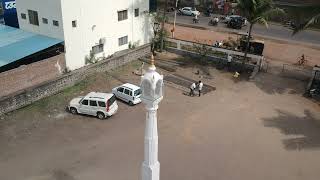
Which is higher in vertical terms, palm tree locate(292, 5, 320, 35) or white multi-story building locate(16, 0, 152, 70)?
palm tree locate(292, 5, 320, 35)

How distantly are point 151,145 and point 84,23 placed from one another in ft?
64.3

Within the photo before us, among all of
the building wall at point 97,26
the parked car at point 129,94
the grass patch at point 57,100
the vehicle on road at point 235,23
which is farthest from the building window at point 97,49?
the vehicle on road at point 235,23

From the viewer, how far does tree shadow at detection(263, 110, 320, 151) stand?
2159cm

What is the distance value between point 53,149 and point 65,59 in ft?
30.0

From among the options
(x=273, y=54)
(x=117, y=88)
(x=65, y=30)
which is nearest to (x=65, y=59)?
(x=65, y=30)

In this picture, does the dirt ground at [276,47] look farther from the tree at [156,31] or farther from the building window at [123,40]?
the building window at [123,40]

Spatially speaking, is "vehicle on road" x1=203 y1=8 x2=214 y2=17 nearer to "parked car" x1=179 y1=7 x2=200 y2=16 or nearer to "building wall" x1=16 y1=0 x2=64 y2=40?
"parked car" x1=179 y1=7 x2=200 y2=16

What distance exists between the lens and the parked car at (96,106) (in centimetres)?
2333

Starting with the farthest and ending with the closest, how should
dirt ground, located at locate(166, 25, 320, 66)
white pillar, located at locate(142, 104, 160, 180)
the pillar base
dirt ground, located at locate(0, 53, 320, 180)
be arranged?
dirt ground, located at locate(166, 25, 320, 66) → dirt ground, located at locate(0, 53, 320, 180) → the pillar base → white pillar, located at locate(142, 104, 160, 180)

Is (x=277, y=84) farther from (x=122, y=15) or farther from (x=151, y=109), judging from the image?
(x=151, y=109)

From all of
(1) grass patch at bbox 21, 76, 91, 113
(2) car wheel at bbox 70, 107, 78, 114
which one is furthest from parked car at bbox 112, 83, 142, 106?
(2) car wheel at bbox 70, 107, 78, 114

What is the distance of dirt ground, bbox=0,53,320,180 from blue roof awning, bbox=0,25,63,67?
3514mm

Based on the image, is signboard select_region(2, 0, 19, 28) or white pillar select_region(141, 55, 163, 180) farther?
signboard select_region(2, 0, 19, 28)

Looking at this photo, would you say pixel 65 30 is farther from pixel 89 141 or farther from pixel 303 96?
pixel 303 96
